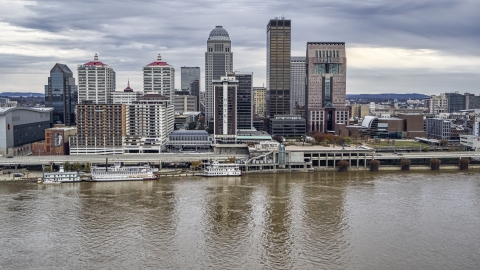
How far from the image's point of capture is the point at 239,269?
52.0 ft

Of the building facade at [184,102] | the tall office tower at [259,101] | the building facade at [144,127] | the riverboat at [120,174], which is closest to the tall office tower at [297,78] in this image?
the tall office tower at [259,101]

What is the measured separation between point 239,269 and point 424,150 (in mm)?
31560

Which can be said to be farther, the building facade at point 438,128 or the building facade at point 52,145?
the building facade at point 438,128

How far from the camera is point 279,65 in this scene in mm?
64688

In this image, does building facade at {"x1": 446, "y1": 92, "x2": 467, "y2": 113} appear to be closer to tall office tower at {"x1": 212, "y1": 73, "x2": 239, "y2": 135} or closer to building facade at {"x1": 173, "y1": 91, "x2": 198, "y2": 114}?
building facade at {"x1": 173, "y1": 91, "x2": 198, "y2": 114}

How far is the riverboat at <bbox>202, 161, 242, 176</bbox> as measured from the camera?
33.2 metres

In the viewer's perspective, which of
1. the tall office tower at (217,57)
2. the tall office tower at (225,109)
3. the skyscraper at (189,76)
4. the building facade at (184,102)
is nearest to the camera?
the tall office tower at (225,109)

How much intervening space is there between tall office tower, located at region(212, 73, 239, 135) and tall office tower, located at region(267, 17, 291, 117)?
17.0 m

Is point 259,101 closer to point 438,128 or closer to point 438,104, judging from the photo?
point 438,104

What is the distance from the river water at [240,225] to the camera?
16734 mm

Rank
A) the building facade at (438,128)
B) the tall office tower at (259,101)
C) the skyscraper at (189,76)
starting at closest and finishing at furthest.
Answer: the building facade at (438,128), the tall office tower at (259,101), the skyscraper at (189,76)

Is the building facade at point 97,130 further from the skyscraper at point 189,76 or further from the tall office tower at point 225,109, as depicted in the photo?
the skyscraper at point 189,76

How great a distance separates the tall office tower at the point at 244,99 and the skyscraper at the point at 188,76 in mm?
63841

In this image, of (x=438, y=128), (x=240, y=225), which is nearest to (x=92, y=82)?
(x=438, y=128)
